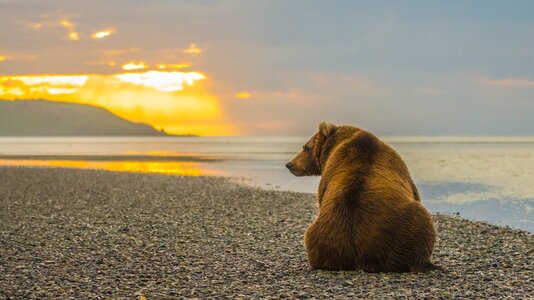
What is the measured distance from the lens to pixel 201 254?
13.0m

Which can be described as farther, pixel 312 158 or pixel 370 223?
pixel 312 158

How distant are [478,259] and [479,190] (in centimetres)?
2268

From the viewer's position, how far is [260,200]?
2406cm

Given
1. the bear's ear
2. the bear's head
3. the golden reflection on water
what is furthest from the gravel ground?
the golden reflection on water

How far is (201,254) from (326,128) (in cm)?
379

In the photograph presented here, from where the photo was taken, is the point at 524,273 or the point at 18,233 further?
the point at 18,233

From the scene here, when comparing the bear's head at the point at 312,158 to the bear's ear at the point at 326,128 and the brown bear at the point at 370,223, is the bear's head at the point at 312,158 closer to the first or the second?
the bear's ear at the point at 326,128

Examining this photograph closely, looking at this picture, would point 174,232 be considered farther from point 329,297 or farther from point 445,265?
point 329,297

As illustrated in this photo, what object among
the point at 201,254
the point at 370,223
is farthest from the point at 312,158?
the point at 201,254

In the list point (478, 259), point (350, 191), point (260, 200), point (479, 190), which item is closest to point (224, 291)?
point (350, 191)

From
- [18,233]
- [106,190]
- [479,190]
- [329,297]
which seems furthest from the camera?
[479,190]

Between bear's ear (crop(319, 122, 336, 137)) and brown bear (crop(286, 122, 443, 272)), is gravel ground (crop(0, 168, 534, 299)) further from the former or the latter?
bear's ear (crop(319, 122, 336, 137))

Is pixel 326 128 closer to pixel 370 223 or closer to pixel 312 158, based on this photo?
pixel 312 158

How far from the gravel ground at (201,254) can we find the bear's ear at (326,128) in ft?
7.69
